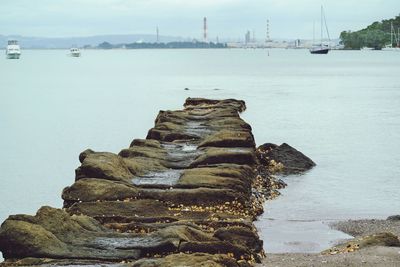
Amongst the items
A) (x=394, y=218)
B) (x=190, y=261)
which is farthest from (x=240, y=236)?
(x=394, y=218)

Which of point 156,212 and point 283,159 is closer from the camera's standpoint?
point 156,212

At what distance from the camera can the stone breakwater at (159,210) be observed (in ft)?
41.7

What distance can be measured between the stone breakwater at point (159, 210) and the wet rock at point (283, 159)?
8cm

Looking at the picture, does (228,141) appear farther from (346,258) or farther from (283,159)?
(346,258)

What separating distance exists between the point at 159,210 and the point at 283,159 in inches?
508

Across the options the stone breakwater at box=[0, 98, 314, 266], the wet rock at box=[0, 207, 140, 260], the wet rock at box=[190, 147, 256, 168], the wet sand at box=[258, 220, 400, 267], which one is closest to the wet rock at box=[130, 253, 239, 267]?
the stone breakwater at box=[0, 98, 314, 266]

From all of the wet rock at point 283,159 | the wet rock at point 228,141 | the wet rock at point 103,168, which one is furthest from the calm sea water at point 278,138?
the wet rock at point 103,168

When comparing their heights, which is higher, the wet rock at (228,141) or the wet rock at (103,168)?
the wet rock at (103,168)

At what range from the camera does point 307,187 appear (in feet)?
84.8

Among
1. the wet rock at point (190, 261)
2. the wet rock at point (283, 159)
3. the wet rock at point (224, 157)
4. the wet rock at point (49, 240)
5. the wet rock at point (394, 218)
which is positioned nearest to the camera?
the wet rock at point (190, 261)

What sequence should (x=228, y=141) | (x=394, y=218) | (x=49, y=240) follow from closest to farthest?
(x=49, y=240) < (x=394, y=218) < (x=228, y=141)

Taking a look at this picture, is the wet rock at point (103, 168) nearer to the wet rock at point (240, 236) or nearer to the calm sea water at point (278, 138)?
the calm sea water at point (278, 138)

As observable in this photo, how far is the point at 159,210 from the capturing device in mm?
16891

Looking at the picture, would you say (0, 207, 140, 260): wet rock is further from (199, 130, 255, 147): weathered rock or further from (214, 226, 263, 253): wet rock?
(199, 130, 255, 147): weathered rock
